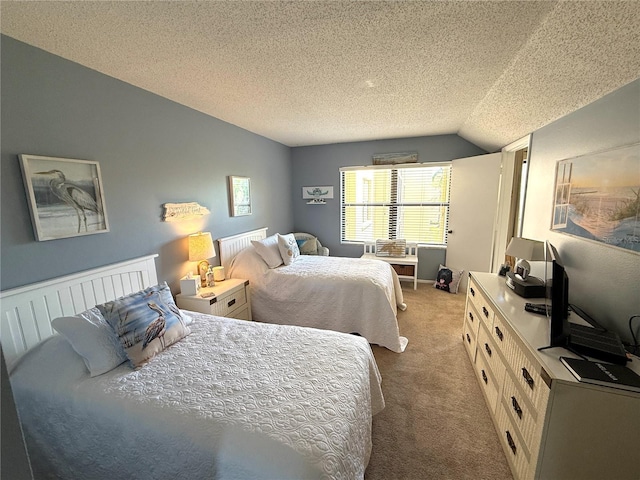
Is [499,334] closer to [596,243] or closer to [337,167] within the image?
[596,243]

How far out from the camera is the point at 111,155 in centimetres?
197

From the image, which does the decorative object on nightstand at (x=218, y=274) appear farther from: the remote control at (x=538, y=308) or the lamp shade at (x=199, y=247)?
the remote control at (x=538, y=308)

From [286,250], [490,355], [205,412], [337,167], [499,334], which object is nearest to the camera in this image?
[205,412]

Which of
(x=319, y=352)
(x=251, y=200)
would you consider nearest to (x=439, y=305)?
(x=319, y=352)

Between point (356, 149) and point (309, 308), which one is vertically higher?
point (356, 149)

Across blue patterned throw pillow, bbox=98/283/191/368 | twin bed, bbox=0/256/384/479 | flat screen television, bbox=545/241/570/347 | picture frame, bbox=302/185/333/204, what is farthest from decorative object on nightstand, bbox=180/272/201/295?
picture frame, bbox=302/185/333/204

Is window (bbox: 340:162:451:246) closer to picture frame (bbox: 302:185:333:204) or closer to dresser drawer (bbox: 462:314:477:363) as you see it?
picture frame (bbox: 302:185:333:204)

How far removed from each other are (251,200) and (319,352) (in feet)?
8.67

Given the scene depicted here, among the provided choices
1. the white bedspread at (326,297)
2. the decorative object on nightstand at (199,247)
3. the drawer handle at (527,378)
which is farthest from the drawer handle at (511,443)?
the decorative object on nightstand at (199,247)

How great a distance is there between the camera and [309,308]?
9.57ft

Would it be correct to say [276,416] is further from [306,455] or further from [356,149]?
[356,149]

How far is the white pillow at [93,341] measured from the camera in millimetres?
1413

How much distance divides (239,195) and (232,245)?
0.66m

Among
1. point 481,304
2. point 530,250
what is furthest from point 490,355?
point 530,250
